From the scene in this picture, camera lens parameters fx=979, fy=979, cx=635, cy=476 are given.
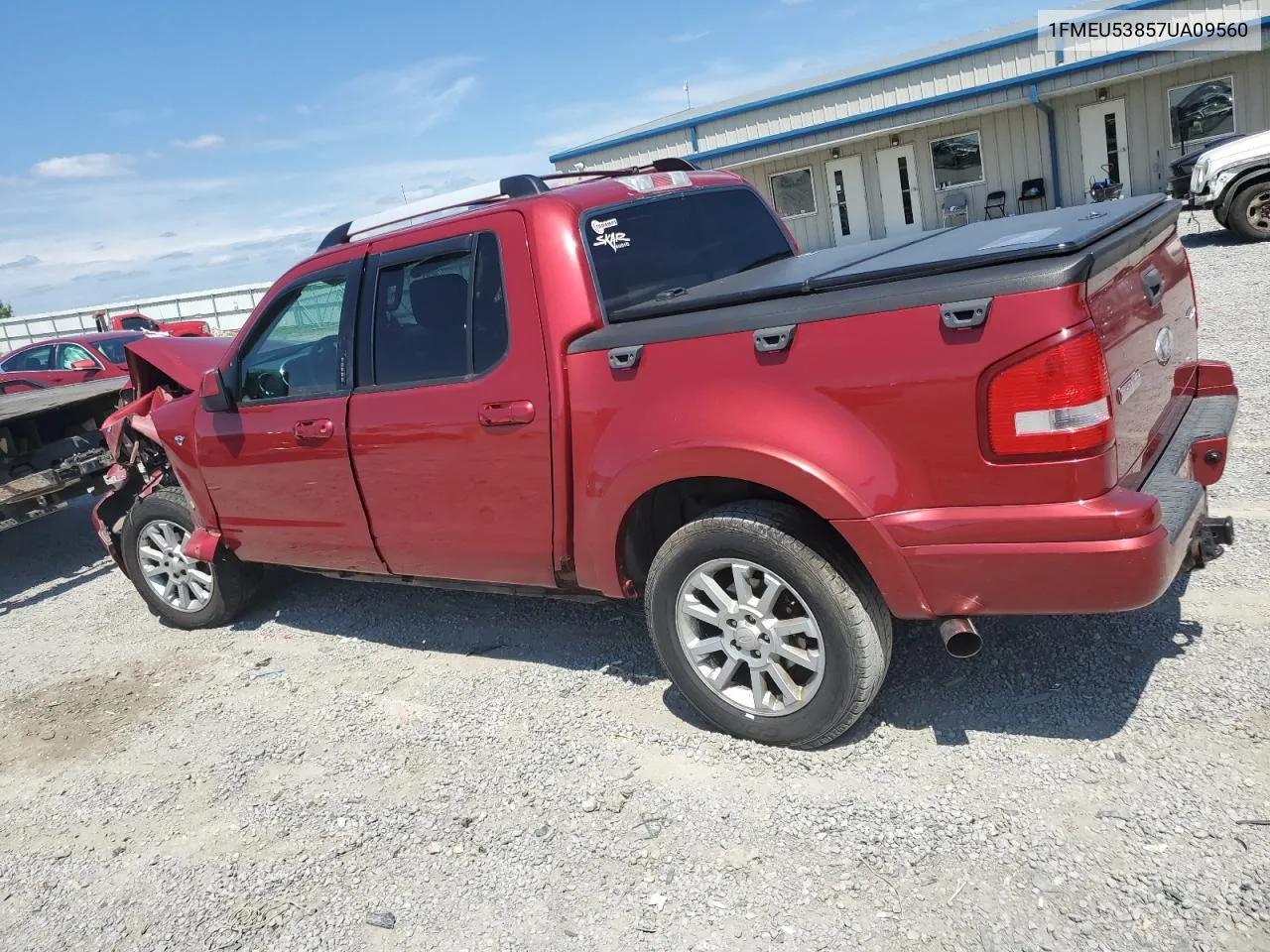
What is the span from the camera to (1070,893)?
2.58 metres

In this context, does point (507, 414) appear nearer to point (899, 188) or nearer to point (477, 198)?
point (477, 198)

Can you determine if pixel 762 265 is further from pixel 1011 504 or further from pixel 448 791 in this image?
pixel 448 791

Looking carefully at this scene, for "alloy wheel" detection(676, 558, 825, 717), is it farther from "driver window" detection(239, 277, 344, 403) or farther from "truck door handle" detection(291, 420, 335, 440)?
"driver window" detection(239, 277, 344, 403)

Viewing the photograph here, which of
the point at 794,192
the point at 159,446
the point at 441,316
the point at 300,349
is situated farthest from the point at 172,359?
the point at 794,192

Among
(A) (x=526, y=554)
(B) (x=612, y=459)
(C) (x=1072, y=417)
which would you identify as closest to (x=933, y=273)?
(C) (x=1072, y=417)

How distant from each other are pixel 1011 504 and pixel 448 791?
2203 mm

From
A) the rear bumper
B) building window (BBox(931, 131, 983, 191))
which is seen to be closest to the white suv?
building window (BBox(931, 131, 983, 191))

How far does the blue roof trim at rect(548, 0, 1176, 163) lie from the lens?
64.4 feet

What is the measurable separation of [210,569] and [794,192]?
820 inches

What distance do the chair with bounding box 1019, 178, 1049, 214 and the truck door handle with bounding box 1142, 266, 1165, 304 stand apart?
18.8 meters

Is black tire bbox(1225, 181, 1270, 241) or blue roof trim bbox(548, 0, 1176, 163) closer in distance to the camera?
black tire bbox(1225, 181, 1270, 241)

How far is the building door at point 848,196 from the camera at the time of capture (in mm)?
22953

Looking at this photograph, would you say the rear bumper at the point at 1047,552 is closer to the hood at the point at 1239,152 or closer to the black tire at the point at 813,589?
the black tire at the point at 813,589

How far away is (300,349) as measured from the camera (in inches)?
183
